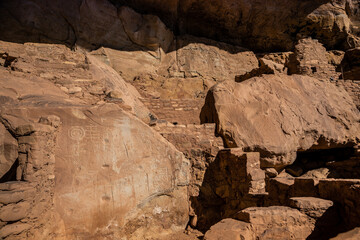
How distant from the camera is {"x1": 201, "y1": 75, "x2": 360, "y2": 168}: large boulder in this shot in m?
5.46

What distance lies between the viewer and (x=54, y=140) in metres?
3.42

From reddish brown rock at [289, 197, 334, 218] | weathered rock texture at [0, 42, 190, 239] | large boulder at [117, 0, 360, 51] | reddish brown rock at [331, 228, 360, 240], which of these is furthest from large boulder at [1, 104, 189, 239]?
large boulder at [117, 0, 360, 51]

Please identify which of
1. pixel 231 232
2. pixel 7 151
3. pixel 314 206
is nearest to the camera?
pixel 231 232

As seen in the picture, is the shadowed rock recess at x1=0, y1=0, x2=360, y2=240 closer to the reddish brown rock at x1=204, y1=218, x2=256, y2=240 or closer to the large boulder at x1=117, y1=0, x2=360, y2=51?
the reddish brown rock at x1=204, y1=218, x2=256, y2=240

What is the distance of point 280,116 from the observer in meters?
5.97

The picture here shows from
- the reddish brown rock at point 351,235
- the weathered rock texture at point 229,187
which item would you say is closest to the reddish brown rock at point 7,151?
the weathered rock texture at point 229,187

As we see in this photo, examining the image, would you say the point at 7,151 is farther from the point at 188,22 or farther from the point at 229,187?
the point at 188,22

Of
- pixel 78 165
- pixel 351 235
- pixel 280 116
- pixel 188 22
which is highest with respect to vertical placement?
pixel 188 22

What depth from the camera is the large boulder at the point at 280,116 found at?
5.46 metres

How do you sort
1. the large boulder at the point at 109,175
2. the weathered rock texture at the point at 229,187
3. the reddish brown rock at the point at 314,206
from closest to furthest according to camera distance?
the reddish brown rock at the point at 314,206 < the large boulder at the point at 109,175 < the weathered rock texture at the point at 229,187

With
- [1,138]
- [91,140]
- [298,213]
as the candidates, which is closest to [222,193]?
[298,213]

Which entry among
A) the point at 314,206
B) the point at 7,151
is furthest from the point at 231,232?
the point at 7,151

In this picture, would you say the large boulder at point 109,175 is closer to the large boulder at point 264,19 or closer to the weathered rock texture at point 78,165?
the weathered rock texture at point 78,165

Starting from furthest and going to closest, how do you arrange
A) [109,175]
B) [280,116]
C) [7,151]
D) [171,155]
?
1. [280,116]
2. [171,155]
3. [109,175]
4. [7,151]
